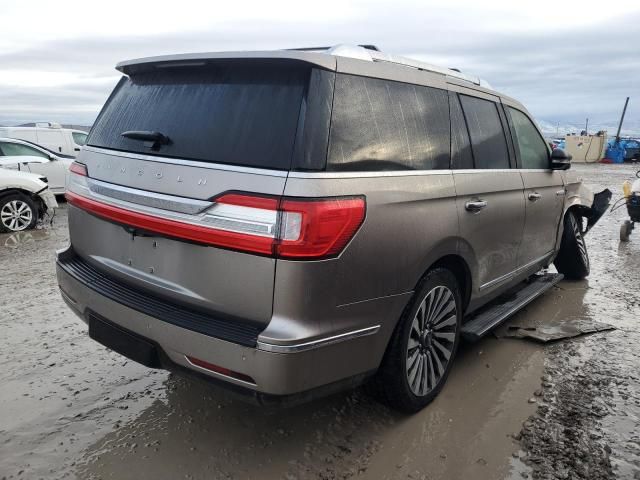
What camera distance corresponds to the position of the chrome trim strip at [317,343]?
215 cm

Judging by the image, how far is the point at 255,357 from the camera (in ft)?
7.14

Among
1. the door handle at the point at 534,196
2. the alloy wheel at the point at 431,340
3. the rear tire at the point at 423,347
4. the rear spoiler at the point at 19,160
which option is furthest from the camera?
the rear spoiler at the point at 19,160

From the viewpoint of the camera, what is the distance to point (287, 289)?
Answer: 217cm

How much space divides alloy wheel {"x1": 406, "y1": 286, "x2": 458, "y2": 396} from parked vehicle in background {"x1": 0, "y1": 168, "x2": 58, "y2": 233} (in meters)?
7.60

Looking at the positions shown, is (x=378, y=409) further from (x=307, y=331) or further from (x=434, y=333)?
(x=307, y=331)

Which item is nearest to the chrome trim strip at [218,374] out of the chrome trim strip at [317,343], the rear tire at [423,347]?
the chrome trim strip at [317,343]

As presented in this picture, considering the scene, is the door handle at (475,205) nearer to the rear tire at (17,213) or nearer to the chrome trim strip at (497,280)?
the chrome trim strip at (497,280)

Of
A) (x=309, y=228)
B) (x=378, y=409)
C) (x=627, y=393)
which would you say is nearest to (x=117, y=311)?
(x=309, y=228)

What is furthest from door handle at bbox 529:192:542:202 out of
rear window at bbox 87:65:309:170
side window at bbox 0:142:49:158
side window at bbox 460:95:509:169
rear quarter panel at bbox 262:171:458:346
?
side window at bbox 0:142:49:158

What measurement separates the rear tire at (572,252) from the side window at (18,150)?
33.6 feet

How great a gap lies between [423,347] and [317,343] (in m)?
0.99

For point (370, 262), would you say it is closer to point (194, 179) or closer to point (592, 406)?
point (194, 179)

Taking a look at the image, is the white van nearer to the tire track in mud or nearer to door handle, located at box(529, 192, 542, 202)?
door handle, located at box(529, 192, 542, 202)

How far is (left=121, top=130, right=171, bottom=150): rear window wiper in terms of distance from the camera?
8.52ft
